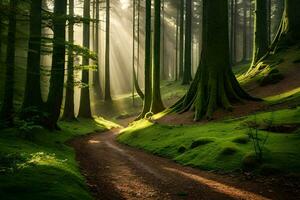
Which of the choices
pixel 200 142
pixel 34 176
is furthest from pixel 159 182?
pixel 200 142

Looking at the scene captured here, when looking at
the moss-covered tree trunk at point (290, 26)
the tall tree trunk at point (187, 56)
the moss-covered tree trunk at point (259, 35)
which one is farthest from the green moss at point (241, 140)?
the tall tree trunk at point (187, 56)

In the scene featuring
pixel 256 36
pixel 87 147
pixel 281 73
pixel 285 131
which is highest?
pixel 256 36

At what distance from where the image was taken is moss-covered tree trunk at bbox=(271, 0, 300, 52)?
24.4m

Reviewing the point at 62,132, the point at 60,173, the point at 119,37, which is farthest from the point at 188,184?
the point at 119,37

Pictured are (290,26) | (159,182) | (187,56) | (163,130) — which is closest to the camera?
(159,182)

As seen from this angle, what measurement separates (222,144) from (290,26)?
47.2 feet

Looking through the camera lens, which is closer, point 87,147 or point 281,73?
point 87,147

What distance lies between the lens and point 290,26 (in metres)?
24.7

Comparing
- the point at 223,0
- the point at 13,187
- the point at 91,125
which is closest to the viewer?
the point at 13,187

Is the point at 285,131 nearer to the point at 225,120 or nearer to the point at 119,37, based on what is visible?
the point at 225,120

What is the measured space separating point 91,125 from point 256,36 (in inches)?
525

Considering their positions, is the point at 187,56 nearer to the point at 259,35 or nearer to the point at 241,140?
the point at 259,35

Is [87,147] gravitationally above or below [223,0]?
below

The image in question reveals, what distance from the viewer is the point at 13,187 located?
24.7 ft
